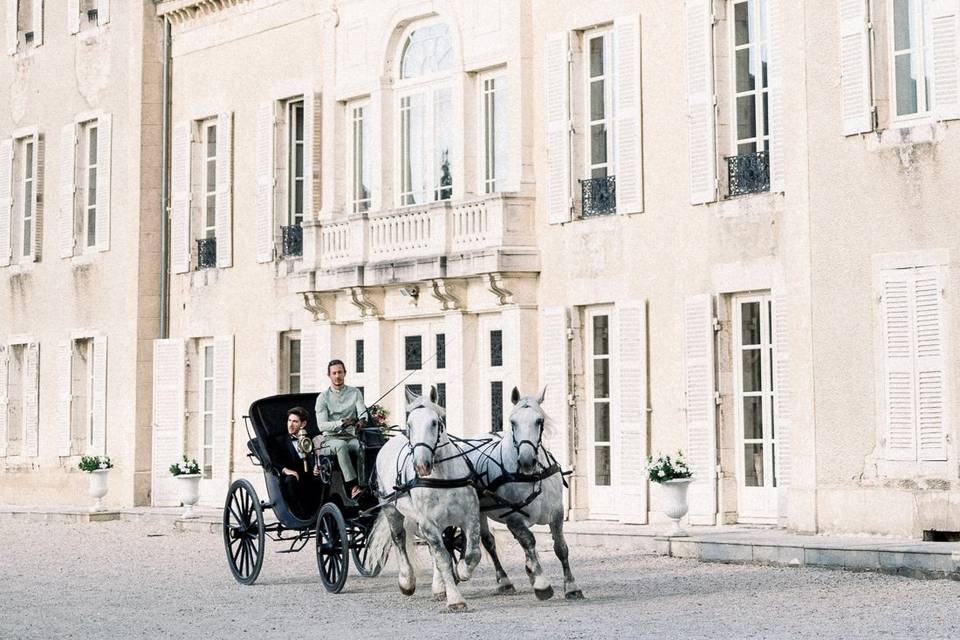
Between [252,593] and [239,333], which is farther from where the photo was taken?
[239,333]

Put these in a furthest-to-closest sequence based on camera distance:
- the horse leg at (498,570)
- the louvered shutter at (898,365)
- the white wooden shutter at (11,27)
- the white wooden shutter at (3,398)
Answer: the white wooden shutter at (11,27) → the white wooden shutter at (3,398) → the louvered shutter at (898,365) → the horse leg at (498,570)

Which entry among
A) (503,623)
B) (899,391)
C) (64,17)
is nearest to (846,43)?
(899,391)

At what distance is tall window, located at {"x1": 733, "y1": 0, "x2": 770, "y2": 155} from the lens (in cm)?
1694

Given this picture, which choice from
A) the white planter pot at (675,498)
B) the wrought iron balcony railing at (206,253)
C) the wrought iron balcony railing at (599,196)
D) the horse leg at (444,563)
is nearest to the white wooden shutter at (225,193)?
the wrought iron balcony railing at (206,253)

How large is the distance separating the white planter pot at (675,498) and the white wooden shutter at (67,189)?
13097 mm

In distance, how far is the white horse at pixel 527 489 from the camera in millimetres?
11641

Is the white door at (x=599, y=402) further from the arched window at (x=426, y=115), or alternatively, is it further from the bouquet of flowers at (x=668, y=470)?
the arched window at (x=426, y=115)

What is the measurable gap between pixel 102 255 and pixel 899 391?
46.4 ft

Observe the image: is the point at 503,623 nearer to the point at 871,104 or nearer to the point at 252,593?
the point at 252,593

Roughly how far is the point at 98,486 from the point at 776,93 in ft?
37.3

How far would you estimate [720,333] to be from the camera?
672 inches

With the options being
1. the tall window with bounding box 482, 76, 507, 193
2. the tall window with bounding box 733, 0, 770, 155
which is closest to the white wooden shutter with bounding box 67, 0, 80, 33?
the tall window with bounding box 482, 76, 507, 193

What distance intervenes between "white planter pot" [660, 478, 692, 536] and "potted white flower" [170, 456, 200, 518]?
24.4 feet

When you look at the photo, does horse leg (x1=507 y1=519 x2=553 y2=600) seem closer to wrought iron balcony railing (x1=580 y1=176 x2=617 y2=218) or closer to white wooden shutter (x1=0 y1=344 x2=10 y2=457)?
wrought iron balcony railing (x1=580 y1=176 x2=617 y2=218)
